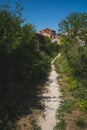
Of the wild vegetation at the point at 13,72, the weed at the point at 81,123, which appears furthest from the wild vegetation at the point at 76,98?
the wild vegetation at the point at 13,72

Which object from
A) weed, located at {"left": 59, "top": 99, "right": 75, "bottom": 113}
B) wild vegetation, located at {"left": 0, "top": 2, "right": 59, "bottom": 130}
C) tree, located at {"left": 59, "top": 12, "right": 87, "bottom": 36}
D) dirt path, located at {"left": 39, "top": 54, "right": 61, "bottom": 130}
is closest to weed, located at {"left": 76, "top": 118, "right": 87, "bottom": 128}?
dirt path, located at {"left": 39, "top": 54, "right": 61, "bottom": 130}

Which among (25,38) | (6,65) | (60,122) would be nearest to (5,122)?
(60,122)

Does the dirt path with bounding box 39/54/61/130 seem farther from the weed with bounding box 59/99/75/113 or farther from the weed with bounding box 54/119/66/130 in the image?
the weed with bounding box 59/99/75/113

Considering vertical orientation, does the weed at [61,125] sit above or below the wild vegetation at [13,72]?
below

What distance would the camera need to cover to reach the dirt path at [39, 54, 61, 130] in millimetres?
11755

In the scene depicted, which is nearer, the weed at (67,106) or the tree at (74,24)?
the weed at (67,106)

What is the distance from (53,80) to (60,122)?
35.7 ft

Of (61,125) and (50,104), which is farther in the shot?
(50,104)

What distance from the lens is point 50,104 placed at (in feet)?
48.3

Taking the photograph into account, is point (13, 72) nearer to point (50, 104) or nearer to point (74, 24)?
point (50, 104)

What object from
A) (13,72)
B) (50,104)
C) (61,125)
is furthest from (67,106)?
(13,72)

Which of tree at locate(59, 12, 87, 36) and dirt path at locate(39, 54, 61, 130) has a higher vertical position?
tree at locate(59, 12, 87, 36)

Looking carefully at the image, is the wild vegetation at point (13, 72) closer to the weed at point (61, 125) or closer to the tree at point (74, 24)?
the weed at point (61, 125)

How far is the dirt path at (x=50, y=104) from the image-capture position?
38.6ft
